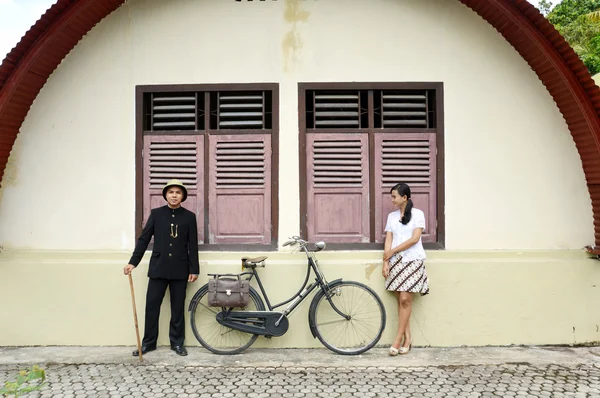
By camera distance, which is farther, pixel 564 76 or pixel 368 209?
pixel 368 209

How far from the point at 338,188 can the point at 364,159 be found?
482 millimetres

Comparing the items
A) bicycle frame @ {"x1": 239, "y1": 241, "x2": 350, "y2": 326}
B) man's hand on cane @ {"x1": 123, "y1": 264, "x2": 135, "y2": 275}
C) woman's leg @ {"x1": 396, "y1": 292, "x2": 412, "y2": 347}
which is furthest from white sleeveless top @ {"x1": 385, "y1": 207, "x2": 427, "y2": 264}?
man's hand on cane @ {"x1": 123, "y1": 264, "x2": 135, "y2": 275}

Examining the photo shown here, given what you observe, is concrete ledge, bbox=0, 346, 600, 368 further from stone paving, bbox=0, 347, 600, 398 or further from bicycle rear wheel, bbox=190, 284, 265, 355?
bicycle rear wheel, bbox=190, 284, 265, 355

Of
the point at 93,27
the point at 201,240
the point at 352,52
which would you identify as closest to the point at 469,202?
the point at 352,52

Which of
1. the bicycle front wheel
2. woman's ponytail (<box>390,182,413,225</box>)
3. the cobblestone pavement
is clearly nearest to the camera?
the cobblestone pavement

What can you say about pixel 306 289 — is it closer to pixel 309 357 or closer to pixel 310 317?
pixel 310 317

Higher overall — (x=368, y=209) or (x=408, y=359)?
(x=368, y=209)

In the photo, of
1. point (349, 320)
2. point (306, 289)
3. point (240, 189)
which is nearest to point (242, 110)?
point (240, 189)

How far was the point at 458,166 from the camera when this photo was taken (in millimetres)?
6535

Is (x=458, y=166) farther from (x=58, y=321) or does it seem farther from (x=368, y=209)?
(x=58, y=321)

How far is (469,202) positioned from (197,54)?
149 inches

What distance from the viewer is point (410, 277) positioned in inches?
237

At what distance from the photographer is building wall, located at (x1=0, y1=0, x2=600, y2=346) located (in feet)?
21.1

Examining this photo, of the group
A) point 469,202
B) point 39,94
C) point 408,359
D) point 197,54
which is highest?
point 197,54
